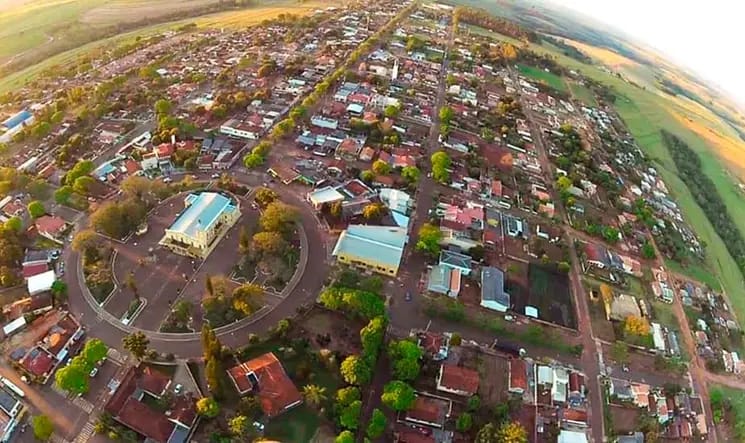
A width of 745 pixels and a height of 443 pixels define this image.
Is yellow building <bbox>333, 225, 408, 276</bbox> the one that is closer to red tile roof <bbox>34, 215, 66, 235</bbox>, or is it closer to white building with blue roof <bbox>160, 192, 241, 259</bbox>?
white building with blue roof <bbox>160, 192, 241, 259</bbox>

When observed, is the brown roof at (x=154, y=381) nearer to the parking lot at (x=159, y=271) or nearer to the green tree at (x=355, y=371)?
the parking lot at (x=159, y=271)

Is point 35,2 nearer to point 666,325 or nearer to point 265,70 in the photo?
point 265,70

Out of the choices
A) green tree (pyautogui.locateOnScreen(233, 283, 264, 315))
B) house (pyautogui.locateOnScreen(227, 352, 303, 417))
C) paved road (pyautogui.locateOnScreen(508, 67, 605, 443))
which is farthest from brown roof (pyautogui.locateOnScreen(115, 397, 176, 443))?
paved road (pyautogui.locateOnScreen(508, 67, 605, 443))

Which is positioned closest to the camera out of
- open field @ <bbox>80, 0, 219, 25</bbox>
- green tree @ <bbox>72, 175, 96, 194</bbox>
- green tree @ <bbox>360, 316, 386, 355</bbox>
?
green tree @ <bbox>360, 316, 386, 355</bbox>

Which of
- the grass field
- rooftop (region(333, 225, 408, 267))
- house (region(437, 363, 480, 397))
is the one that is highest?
rooftop (region(333, 225, 408, 267))

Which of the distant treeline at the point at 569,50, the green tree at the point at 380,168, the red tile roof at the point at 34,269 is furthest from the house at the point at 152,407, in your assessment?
the distant treeline at the point at 569,50
